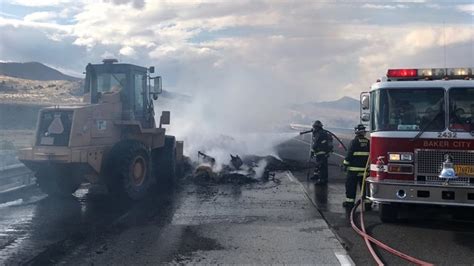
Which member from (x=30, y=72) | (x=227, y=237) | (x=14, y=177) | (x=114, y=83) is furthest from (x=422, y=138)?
(x=30, y=72)

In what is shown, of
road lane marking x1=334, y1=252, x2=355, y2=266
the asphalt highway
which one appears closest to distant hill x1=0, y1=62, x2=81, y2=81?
the asphalt highway

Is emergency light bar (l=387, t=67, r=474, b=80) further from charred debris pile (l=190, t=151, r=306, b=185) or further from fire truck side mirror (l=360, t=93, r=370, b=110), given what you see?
charred debris pile (l=190, t=151, r=306, b=185)

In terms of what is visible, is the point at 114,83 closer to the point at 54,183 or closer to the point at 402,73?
the point at 54,183

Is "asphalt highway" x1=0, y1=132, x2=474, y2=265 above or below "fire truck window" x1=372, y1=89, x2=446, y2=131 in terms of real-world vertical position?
below

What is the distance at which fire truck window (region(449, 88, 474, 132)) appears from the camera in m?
7.88

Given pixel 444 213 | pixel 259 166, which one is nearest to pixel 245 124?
pixel 259 166

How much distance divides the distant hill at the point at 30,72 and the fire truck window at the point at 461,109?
51.1 meters

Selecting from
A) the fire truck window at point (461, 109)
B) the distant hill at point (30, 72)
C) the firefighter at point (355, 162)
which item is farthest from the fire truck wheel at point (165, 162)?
the distant hill at point (30, 72)

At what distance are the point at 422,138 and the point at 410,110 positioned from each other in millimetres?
534

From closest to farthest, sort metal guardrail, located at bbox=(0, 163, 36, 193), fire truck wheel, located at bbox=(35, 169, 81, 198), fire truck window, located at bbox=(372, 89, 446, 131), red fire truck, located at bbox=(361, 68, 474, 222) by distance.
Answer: red fire truck, located at bbox=(361, 68, 474, 222) → fire truck window, located at bbox=(372, 89, 446, 131) → fire truck wheel, located at bbox=(35, 169, 81, 198) → metal guardrail, located at bbox=(0, 163, 36, 193)

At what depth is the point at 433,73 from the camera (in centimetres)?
837

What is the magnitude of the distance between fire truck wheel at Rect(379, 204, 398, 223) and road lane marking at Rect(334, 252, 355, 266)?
224 centimetres

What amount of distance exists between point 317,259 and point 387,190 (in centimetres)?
222

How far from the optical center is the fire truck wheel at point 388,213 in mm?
8477
